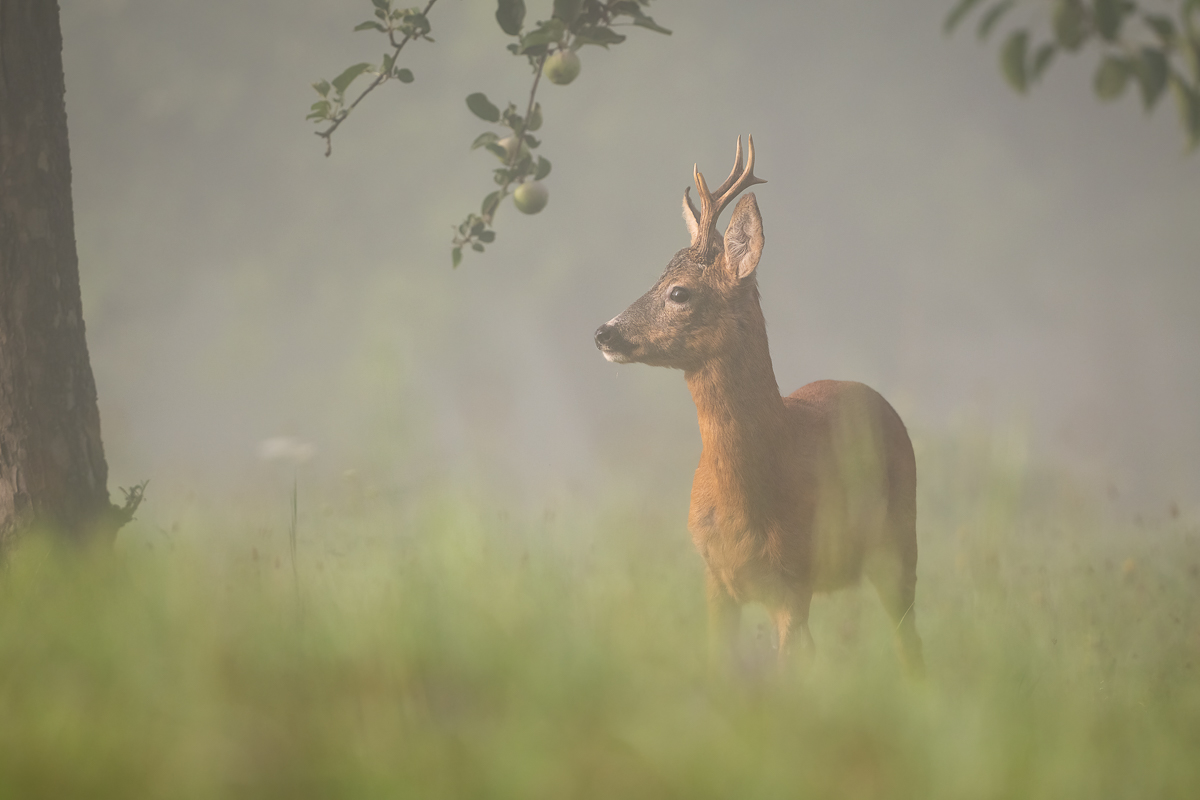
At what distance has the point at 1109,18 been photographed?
1.32 metres

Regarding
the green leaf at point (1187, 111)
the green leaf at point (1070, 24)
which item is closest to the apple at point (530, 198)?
the green leaf at point (1070, 24)

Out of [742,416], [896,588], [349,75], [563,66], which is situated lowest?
[896,588]

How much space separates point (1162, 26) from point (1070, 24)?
0.44ft

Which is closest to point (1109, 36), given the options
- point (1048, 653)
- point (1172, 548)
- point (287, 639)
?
point (1048, 653)

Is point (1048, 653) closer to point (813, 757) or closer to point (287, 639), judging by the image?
point (813, 757)

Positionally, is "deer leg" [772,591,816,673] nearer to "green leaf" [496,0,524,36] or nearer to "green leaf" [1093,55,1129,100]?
"green leaf" [1093,55,1129,100]

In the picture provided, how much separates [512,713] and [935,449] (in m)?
4.37

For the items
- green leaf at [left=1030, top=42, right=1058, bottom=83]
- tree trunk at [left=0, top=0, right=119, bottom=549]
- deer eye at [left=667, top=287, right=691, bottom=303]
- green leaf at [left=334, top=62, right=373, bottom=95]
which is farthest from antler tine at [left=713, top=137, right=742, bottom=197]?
tree trunk at [left=0, top=0, right=119, bottom=549]

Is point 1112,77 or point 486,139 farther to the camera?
point 486,139

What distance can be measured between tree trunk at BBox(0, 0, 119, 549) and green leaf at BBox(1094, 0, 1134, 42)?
2.70 meters

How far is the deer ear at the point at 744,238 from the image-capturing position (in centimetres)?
265

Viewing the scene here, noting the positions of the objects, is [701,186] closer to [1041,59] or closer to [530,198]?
[530,198]

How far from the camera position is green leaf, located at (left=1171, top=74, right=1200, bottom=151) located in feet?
4.34

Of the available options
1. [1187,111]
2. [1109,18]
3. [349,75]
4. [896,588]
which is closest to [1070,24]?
[1109,18]
